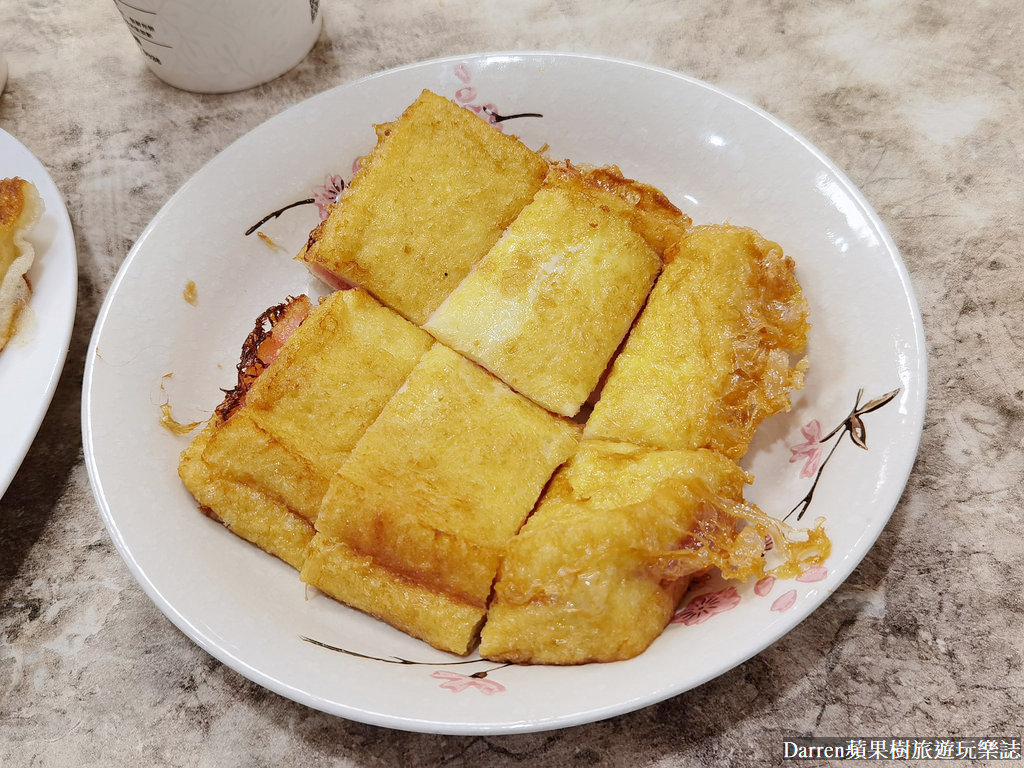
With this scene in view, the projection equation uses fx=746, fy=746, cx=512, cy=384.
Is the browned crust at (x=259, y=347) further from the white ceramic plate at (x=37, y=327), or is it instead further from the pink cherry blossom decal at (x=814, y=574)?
the pink cherry blossom decal at (x=814, y=574)

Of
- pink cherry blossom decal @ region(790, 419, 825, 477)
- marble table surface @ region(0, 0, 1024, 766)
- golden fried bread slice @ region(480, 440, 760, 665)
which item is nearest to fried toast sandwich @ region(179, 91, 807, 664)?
golden fried bread slice @ region(480, 440, 760, 665)

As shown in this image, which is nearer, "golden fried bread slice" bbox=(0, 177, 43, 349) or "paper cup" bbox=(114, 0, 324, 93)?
"golden fried bread slice" bbox=(0, 177, 43, 349)

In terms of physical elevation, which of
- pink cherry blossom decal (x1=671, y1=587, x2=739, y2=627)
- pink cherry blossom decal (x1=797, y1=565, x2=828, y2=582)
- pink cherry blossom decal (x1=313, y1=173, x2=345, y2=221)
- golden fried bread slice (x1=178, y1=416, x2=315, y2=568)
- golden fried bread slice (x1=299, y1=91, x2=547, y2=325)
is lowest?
golden fried bread slice (x1=178, y1=416, x2=315, y2=568)

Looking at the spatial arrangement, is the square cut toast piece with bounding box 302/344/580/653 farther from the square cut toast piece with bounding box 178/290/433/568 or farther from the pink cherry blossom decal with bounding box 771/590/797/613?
the pink cherry blossom decal with bounding box 771/590/797/613

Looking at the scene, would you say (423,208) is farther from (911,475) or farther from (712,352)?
(911,475)

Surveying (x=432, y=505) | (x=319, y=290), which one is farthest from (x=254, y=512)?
(x=319, y=290)

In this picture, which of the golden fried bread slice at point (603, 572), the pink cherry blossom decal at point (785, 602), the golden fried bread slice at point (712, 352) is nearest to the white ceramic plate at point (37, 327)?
the golden fried bread slice at point (603, 572)
